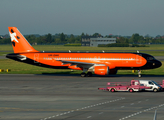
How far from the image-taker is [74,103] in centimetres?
3020

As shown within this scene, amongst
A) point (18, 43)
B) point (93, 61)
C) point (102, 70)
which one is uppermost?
point (18, 43)

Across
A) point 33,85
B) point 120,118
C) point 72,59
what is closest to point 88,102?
point 120,118

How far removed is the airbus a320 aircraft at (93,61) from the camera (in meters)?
53.8

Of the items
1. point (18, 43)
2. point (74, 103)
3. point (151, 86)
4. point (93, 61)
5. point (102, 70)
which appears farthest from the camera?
point (18, 43)

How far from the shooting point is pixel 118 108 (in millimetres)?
27719

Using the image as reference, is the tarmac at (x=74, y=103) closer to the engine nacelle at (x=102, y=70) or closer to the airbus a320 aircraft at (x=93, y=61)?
the engine nacelle at (x=102, y=70)

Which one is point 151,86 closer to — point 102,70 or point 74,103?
point 74,103

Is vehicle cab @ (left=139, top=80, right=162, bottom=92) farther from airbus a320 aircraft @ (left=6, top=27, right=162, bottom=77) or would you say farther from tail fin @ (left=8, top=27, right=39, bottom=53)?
tail fin @ (left=8, top=27, right=39, bottom=53)

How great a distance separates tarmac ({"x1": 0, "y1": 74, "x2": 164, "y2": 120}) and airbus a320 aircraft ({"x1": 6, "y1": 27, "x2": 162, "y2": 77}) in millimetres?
11767

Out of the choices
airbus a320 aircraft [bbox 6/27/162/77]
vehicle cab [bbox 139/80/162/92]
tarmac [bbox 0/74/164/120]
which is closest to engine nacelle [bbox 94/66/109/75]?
airbus a320 aircraft [bbox 6/27/162/77]

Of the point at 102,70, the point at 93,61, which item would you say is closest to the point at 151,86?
the point at 102,70

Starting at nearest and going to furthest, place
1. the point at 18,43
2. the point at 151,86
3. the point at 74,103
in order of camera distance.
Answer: the point at 74,103 < the point at 151,86 < the point at 18,43

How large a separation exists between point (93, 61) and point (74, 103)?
25.1 m

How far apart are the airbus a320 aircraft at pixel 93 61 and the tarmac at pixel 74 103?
38.6 ft
